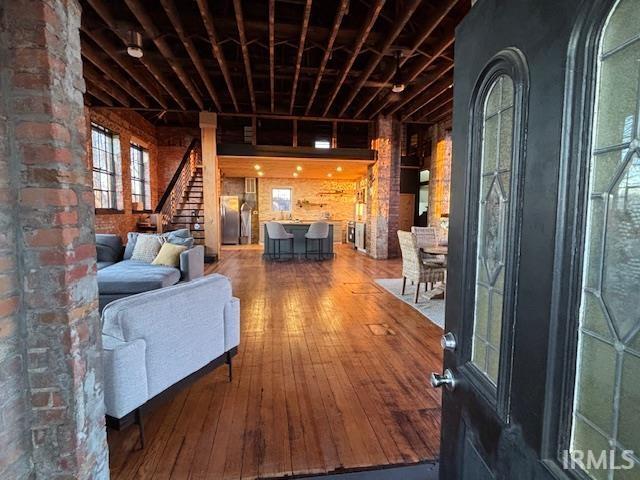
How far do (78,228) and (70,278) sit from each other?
0.66 ft

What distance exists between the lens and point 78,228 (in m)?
1.28

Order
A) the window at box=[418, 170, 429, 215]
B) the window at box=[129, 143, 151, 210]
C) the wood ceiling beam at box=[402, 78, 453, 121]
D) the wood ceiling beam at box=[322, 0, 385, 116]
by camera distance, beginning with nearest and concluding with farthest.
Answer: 1. the wood ceiling beam at box=[322, 0, 385, 116]
2. the wood ceiling beam at box=[402, 78, 453, 121]
3. the window at box=[129, 143, 151, 210]
4. the window at box=[418, 170, 429, 215]

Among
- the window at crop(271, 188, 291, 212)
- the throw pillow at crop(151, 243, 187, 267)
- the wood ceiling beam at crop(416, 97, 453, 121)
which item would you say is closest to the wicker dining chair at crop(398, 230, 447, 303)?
the throw pillow at crop(151, 243, 187, 267)

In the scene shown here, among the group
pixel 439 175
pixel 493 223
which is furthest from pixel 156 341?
pixel 439 175

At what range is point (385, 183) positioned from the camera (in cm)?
844

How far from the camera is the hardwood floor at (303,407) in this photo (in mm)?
1734

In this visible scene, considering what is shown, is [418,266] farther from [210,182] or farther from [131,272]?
[210,182]

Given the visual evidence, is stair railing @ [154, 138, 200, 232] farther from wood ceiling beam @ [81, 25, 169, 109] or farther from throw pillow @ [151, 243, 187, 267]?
throw pillow @ [151, 243, 187, 267]

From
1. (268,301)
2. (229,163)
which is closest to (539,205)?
(268,301)

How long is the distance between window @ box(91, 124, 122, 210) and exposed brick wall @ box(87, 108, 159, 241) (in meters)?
0.15

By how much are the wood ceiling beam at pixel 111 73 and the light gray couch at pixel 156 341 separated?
4.53 meters

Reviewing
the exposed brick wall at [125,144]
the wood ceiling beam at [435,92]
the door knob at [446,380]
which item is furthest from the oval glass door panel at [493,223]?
the exposed brick wall at [125,144]

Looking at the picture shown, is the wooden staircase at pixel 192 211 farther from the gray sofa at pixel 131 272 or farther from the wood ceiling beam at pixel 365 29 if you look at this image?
the wood ceiling beam at pixel 365 29

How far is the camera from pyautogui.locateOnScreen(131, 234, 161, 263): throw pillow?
4.95 meters
